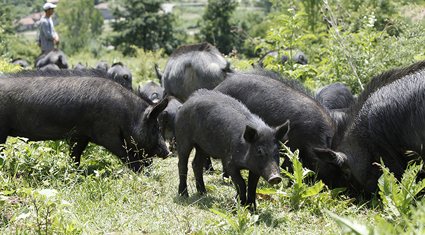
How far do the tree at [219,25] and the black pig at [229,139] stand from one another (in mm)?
39013

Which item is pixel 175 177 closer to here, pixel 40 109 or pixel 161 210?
pixel 161 210

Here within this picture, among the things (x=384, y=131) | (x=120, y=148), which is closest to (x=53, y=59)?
(x=120, y=148)

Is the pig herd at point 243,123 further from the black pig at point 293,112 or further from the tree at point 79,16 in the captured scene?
the tree at point 79,16

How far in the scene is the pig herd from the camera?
14.3ft

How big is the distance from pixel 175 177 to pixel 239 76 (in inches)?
68.1

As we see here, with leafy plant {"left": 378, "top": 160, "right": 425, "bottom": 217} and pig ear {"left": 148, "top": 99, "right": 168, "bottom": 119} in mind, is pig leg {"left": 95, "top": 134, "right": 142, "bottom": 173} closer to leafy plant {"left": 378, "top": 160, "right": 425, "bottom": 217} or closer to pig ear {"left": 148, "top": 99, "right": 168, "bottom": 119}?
pig ear {"left": 148, "top": 99, "right": 168, "bottom": 119}

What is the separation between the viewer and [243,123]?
14.6 feet

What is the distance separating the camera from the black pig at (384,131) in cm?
435

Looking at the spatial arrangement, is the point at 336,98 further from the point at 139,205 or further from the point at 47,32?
the point at 47,32

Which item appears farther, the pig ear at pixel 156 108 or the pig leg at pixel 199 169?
the pig ear at pixel 156 108

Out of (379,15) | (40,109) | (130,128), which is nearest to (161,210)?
(130,128)

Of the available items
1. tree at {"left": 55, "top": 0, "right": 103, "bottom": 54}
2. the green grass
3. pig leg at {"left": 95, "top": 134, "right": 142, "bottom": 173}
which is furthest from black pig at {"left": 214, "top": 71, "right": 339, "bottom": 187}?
tree at {"left": 55, "top": 0, "right": 103, "bottom": 54}

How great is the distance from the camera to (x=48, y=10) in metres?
11.7

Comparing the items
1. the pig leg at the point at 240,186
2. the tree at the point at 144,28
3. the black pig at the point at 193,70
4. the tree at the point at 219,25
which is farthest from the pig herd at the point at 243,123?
the tree at the point at 219,25
